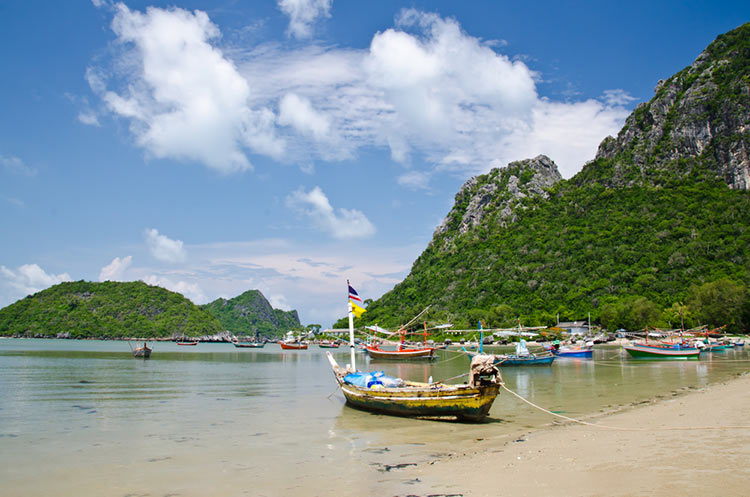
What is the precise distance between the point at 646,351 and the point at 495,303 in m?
65.8

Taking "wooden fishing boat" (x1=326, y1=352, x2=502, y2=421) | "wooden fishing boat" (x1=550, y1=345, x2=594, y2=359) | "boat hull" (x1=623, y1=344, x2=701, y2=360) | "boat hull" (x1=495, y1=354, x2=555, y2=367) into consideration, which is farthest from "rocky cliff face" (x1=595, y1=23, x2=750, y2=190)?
"wooden fishing boat" (x1=326, y1=352, x2=502, y2=421)

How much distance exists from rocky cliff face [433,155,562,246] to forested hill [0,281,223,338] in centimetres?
9838

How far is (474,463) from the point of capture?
10.3 m

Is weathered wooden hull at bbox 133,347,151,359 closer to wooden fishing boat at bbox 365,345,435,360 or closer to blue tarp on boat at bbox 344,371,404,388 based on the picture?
wooden fishing boat at bbox 365,345,435,360

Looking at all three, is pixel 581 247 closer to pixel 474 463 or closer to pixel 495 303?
pixel 495 303

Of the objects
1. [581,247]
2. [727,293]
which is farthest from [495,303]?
[727,293]

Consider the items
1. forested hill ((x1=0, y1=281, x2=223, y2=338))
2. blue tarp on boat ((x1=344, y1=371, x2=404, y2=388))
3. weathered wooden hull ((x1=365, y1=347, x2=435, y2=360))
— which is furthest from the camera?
forested hill ((x1=0, y1=281, x2=223, y2=338))

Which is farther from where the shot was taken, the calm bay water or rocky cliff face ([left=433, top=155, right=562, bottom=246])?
rocky cliff face ([left=433, top=155, right=562, bottom=246])

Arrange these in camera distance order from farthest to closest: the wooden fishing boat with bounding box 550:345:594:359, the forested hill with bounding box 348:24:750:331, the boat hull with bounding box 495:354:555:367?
1. the forested hill with bounding box 348:24:750:331
2. the wooden fishing boat with bounding box 550:345:594:359
3. the boat hull with bounding box 495:354:555:367

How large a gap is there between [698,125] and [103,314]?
178 m

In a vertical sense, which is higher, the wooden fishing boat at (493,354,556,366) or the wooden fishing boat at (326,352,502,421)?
the wooden fishing boat at (326,352,502,421)

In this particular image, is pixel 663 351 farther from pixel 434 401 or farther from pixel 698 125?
pixel 698 125

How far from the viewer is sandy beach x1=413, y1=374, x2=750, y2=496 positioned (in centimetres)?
778

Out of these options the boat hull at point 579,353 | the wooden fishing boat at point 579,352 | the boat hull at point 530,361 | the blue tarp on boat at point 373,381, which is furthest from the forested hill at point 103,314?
the blue tarp on boat at point 373,381
